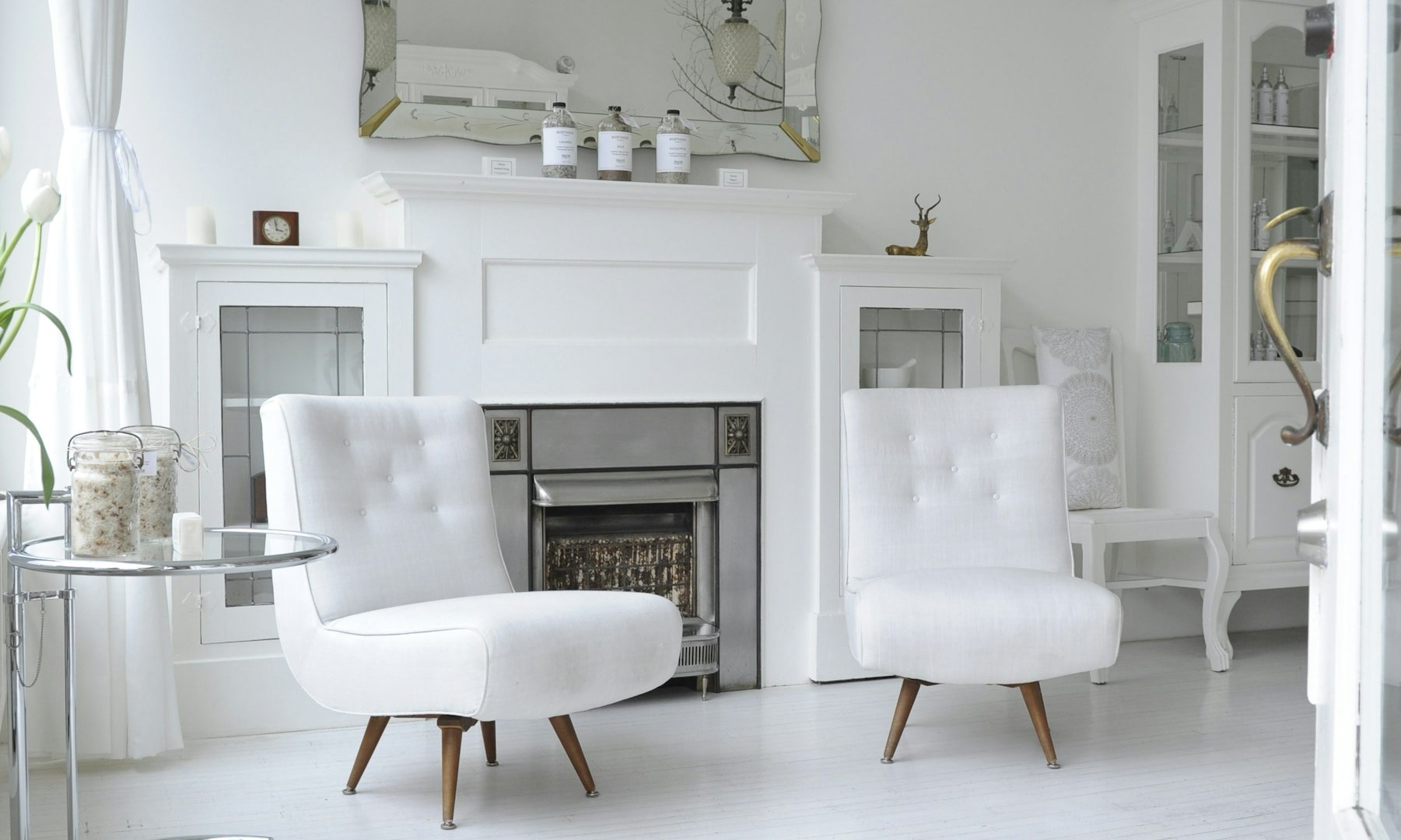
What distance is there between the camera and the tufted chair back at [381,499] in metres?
2.81

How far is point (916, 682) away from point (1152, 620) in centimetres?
185

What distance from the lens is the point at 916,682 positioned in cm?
310

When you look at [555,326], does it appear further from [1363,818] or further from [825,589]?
[1363,818]

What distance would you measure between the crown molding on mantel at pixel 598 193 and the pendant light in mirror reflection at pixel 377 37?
1.01 ft

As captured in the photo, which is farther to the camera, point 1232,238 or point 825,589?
point 1232,238

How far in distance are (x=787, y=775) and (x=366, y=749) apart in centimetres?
93

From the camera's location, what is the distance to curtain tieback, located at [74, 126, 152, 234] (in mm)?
3053

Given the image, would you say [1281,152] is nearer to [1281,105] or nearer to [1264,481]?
[1281,105]

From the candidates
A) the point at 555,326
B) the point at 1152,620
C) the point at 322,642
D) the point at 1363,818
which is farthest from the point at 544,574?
Result: the point at 1363,818

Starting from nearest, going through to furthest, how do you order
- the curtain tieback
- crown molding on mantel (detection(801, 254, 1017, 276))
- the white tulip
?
the white tulip
the curtain tieback
crown molding on mantel (detection(801, 254, 1017, 276))

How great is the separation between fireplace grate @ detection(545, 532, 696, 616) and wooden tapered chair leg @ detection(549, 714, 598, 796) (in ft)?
2.89

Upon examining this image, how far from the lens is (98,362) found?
9.82ft

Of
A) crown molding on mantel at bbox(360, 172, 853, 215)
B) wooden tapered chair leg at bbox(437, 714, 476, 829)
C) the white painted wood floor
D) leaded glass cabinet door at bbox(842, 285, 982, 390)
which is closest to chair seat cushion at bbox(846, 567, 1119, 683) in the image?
the white painted wood floor

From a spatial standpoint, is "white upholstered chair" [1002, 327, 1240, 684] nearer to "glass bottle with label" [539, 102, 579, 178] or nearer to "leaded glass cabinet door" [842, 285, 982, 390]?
"leaded glass cabinet door" [842, 285, 982, 390]
